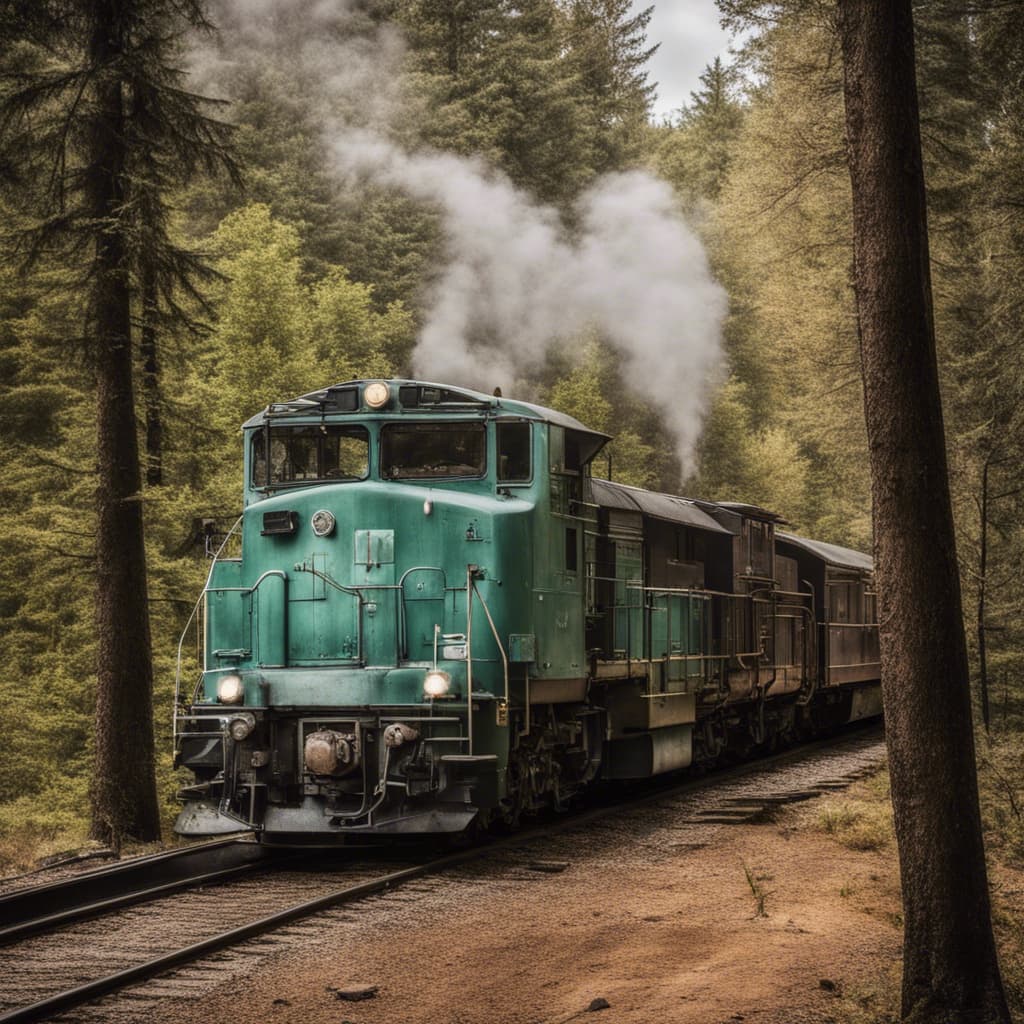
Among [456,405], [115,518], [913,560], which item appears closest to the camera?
[913,560]

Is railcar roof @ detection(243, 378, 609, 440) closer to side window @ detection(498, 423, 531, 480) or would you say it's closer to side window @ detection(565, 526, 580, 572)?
side window @ detection(498, 423, 531, 480)

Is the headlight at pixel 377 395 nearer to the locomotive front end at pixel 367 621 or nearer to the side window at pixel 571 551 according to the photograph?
the locomotive front end at pixel 367 621

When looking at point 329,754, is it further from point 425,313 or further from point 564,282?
point 425,313

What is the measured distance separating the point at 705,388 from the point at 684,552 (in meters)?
23.1

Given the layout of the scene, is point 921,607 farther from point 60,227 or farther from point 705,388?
point 705,388

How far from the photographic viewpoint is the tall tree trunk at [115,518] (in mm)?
14438

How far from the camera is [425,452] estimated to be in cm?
1152

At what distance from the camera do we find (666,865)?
11.0m

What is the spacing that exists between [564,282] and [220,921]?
1183 inches

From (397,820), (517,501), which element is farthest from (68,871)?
(517,501)

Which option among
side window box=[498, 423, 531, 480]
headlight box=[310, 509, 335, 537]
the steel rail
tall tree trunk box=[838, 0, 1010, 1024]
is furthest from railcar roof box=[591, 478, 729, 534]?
tall tree trunk box=[838, 0, 1010, 1024]

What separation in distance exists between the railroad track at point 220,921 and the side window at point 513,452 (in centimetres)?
320

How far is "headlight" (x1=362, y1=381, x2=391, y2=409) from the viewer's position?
11.4 metres

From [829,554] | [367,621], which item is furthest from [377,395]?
[829,554]
